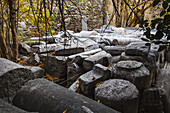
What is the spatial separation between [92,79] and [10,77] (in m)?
1.33

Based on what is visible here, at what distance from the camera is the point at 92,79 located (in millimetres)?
2514

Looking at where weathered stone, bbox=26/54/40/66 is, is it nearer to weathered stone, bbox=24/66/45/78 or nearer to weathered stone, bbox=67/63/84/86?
weathered stone, bbox=24/66/45/78

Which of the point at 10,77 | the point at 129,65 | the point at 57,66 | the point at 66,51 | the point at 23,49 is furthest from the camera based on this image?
the point at 23,49

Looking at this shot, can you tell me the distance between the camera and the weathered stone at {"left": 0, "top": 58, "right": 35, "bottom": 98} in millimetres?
1830

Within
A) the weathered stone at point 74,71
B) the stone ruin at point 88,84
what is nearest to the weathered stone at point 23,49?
the stone ruin at point 88,84

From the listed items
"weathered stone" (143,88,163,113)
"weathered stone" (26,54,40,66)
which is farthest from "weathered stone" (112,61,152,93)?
"weathered stone" (26,54,40,66)

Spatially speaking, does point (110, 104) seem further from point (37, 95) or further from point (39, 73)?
point (39, 73)

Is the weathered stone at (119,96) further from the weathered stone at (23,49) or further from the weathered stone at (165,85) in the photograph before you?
the weathered stone at (23,49)

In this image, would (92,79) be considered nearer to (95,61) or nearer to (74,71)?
(95,61)

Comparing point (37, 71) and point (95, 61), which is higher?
point (95, 61)

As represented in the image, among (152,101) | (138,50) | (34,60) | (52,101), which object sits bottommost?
(152,101)

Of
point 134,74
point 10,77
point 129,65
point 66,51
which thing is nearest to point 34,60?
point 66,51

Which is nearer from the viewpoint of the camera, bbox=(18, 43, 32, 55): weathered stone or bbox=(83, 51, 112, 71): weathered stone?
bbox=(83, 51, 112, 71): weathered stone

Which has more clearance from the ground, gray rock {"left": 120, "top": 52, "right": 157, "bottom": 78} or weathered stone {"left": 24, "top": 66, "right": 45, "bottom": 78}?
gray rock {"left": 120, "top": 52, "right": 157, "bottom": 78}
